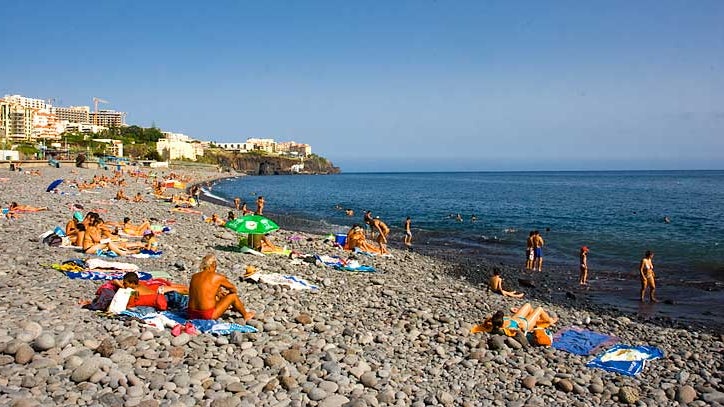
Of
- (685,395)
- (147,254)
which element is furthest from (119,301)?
(685,395)

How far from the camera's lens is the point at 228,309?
8672 mm

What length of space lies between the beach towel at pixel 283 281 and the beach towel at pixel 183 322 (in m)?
2.99

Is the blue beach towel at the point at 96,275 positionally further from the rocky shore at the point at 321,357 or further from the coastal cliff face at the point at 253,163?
the coastal cliff face at the point at 253,163

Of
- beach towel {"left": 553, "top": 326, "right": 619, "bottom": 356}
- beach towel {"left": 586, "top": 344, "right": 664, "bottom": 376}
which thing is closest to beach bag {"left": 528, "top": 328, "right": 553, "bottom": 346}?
beach towel {"left": 553, "top": 326, "right": 619, "bottom": 356}

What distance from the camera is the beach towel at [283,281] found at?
36.8ft

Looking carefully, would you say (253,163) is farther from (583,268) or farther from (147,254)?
(583,268)

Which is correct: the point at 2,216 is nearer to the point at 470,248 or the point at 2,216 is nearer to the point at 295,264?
the point at 295,264

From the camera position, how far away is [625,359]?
8164 mm

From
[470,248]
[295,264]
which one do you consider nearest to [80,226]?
[295,264]

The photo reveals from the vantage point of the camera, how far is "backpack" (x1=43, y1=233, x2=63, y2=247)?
44.4 feet

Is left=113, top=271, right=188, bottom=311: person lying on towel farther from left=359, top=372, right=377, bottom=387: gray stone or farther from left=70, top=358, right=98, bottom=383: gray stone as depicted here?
left=359, top=372, right=377, bottom=387: gray stone

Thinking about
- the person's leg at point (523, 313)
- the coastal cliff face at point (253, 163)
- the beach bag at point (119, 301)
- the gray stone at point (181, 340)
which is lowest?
the person's leg at point (523, 313)

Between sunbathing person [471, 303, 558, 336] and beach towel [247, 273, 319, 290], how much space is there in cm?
386

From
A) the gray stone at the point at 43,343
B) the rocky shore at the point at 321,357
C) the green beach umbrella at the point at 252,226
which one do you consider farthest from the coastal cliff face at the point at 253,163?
the gray stone at the point at 43,343
